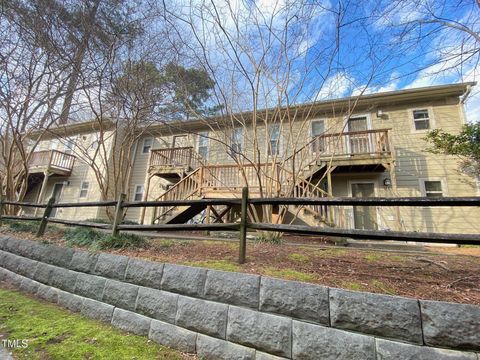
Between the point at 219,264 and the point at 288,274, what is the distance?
33.6 inches

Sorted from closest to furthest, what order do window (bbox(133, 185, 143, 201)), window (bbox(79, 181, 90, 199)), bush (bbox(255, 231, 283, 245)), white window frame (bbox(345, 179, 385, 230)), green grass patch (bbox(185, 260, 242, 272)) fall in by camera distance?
1. green grass patch (bbox(185, 260, 242, 272))
2. bush (bbox(255, 231, 283, 245))
3. white window frame (bbox(345, 179, 385, 230))
4. window (bbox(133, 185, 143, 201))
5. window (bbox(79, 181, 90, 199))

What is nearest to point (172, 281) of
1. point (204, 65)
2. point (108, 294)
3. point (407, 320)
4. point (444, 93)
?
point (108, 294)

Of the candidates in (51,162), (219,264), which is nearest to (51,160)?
(51,162)

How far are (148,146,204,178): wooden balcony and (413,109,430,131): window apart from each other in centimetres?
843

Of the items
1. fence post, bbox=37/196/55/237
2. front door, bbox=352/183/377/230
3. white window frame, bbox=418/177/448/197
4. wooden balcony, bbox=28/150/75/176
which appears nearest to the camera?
fence post, bbox=37/196/55/237

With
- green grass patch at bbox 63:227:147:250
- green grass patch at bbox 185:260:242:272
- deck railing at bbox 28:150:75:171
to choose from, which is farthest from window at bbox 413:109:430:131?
deck railing at bbox 28:150:75:171

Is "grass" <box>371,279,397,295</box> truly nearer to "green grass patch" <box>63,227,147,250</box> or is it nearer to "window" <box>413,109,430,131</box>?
"green grass patch" <box>63,227,147,250</box>

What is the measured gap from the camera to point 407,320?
1.82 metres

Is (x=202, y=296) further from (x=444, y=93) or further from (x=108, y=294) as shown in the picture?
(x=444, y=93)

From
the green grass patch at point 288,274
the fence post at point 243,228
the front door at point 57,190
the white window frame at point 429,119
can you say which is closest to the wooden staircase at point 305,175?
the white window frame at point 429,119

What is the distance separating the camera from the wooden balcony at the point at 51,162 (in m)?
12.6

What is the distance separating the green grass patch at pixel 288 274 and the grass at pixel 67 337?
1206 mm

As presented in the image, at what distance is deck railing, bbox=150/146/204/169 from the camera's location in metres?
10.3

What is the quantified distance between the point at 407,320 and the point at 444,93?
9.99 metres
